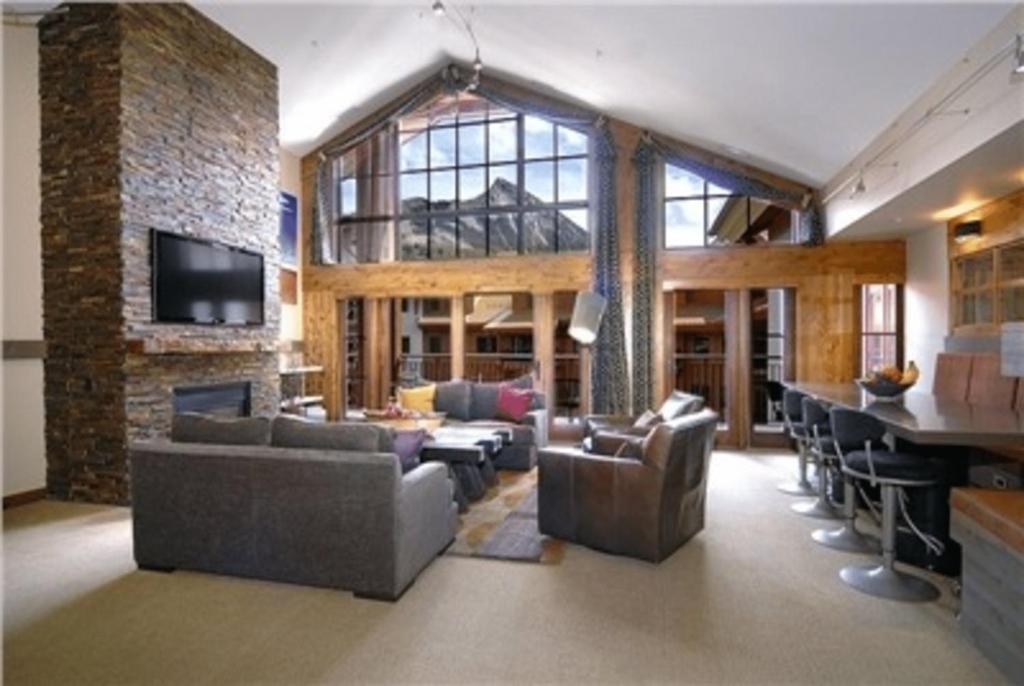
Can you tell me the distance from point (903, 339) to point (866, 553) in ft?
13.5

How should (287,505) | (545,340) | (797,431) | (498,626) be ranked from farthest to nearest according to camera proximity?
(545,340) < (797,431) < (287,505) < (498,626)

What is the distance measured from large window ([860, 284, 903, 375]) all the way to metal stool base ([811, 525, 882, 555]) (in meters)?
3.66

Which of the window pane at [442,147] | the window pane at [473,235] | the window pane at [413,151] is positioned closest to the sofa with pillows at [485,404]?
the window pane at [473,235]

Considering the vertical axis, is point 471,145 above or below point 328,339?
above

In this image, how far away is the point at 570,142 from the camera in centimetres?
795

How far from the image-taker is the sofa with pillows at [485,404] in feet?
20.7

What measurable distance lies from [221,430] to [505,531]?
1.96 metres

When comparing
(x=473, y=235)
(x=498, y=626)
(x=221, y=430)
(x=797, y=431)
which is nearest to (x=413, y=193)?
(x=473, y=235)

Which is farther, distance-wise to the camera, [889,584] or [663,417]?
[663,417]

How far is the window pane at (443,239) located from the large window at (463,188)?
0.05 feet

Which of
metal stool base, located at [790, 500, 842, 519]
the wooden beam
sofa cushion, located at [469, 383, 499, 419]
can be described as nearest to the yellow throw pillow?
sofa cushion, located at [469, 383, 499, 419]

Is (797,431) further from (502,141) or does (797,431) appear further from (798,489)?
(502,141)

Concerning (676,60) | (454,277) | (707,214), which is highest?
(676,60)

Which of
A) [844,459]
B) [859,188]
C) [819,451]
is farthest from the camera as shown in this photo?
[859,188]
